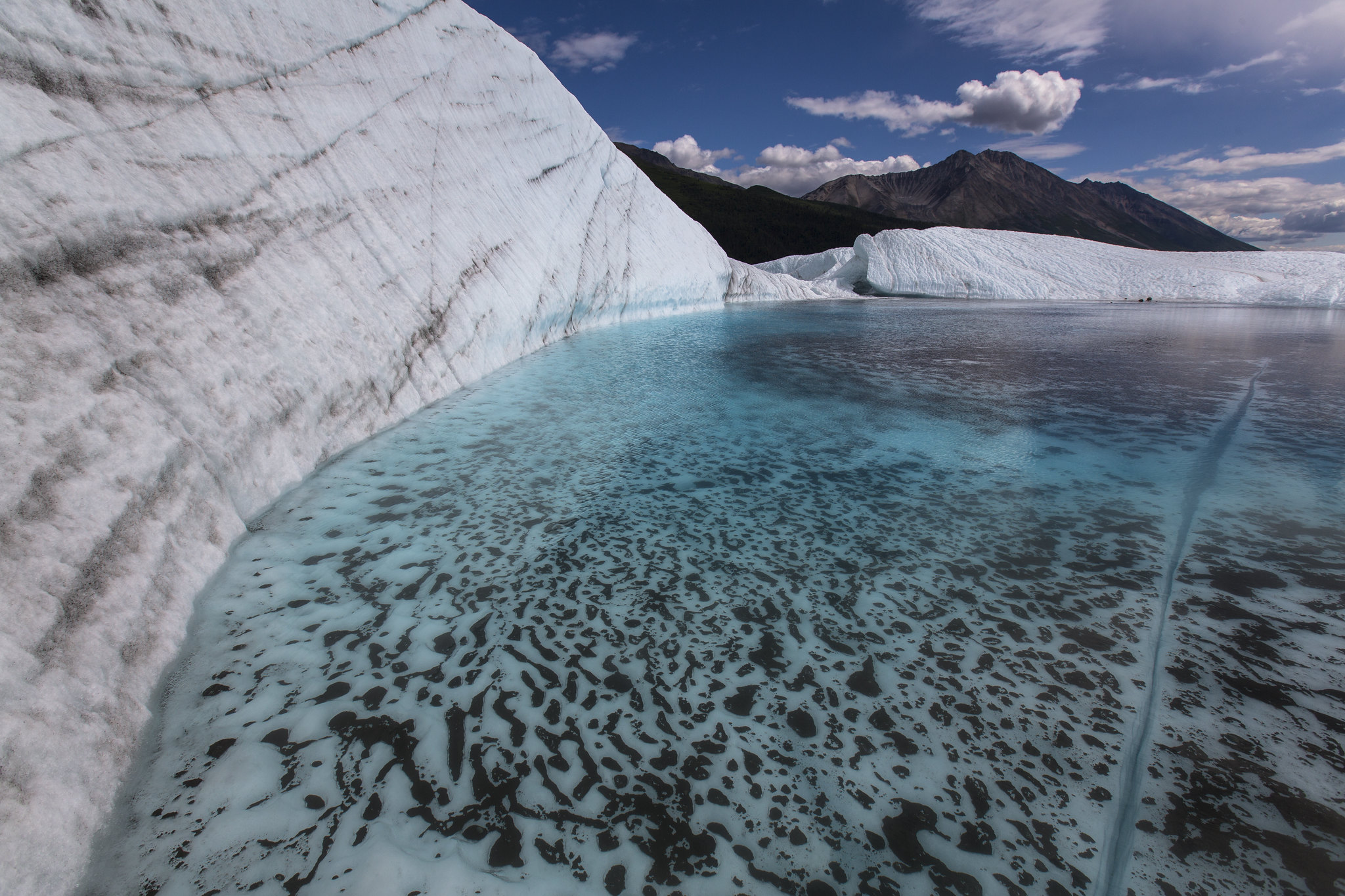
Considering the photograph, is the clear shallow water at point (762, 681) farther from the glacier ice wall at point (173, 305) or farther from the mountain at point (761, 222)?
the mountain at point (761, 222)

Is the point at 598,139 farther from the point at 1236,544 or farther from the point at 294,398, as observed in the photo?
the point at 1236,544

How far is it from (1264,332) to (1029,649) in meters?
14.3

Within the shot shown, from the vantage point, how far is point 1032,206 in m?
178

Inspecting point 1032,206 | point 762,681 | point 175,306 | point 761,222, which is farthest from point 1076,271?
point 1032,206

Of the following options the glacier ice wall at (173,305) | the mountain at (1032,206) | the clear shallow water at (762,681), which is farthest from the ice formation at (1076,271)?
the mountain at (1032,206)

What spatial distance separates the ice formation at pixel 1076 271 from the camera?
2159 cm

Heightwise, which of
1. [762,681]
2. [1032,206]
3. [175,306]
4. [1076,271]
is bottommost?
[762,681]

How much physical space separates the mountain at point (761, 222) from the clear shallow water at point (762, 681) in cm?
5428

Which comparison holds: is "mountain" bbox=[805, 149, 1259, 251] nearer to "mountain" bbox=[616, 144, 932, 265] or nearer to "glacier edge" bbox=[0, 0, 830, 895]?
"mountain" bbox=[616, 144, 932, 265]

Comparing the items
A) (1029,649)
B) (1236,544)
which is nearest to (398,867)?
(1029,649)

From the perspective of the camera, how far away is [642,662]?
70.1 inches

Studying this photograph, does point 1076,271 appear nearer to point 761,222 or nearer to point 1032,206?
point 761,222

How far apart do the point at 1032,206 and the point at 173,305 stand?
222 meters

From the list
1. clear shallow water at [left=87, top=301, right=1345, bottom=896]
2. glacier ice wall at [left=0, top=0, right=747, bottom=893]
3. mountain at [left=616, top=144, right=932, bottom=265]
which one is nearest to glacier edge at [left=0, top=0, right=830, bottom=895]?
glacier ice wall at [left=0, top=0, right=747, bottom=893]
